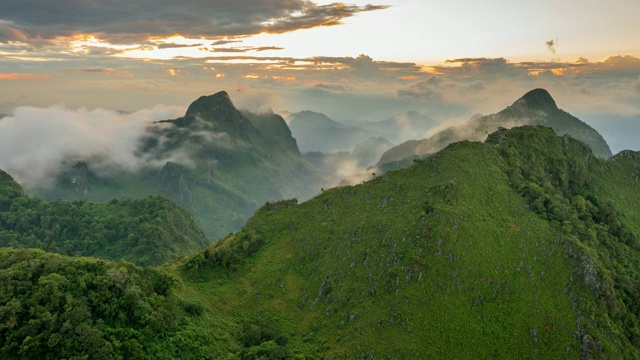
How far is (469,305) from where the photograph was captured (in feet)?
293

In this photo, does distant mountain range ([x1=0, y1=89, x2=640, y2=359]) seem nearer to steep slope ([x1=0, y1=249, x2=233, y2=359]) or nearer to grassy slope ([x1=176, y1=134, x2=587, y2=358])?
steep slope ([x1=0, y1=249, x2=233, y2=359])

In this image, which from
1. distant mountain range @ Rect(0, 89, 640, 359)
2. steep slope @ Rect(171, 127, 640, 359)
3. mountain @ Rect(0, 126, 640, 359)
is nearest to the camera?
distant mountain range @ Rect(0, 89, 640, 359)

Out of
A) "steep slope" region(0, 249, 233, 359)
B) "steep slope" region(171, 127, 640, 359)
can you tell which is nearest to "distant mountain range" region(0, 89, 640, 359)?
"steep slope" region(0, 249, 233, 359)

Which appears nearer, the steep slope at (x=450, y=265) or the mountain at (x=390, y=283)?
the mountain at (x=390, y=283)

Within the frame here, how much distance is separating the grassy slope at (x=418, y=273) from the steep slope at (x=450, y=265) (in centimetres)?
32

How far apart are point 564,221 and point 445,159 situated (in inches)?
1379

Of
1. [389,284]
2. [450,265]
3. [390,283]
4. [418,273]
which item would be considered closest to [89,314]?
[389,284]

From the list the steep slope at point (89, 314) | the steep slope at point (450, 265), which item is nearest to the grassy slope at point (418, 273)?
the steep slope at point (450, 265)

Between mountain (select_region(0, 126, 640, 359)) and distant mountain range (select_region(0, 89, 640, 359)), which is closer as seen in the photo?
distant mountain range (select_region(0, 89, 640, 359))

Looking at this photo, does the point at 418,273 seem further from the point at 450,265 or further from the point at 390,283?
the point at 450,265

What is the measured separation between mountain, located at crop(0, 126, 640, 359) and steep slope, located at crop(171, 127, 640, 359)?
36cm

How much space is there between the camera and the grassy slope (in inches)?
3374

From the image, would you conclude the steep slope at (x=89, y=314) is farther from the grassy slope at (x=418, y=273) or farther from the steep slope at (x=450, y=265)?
the grassy slope at (x=418, y=273)

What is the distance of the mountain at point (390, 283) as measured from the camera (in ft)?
260
